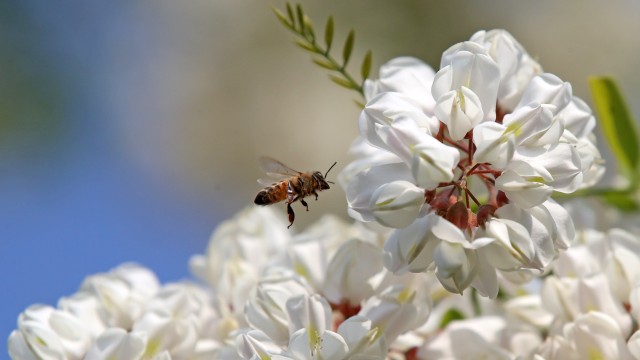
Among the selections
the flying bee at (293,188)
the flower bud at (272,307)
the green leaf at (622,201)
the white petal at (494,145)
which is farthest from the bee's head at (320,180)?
the green leaf at (622,201)

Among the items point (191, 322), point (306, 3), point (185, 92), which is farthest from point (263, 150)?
point (191, 322)

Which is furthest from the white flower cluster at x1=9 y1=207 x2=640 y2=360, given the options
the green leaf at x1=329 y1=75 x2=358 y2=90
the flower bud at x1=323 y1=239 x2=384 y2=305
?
the green leaf at x1=329 y1=75 x2=358 y2=90

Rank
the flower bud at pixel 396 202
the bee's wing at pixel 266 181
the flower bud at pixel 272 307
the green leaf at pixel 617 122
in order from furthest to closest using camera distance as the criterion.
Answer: the green leaf at pixel 617 122 < the bee's wing at pixel 266 181 < the flower bud at pixel 272 307 < the flower bud at pixel 396 202

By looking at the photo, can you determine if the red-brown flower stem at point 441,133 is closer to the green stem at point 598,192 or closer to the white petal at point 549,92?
the white petal at point 549,92

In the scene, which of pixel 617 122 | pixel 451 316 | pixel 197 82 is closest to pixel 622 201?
pixel 617 122

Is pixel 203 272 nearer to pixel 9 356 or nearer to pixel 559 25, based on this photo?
pixel 9 356

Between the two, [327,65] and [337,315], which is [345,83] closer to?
[327,65]
